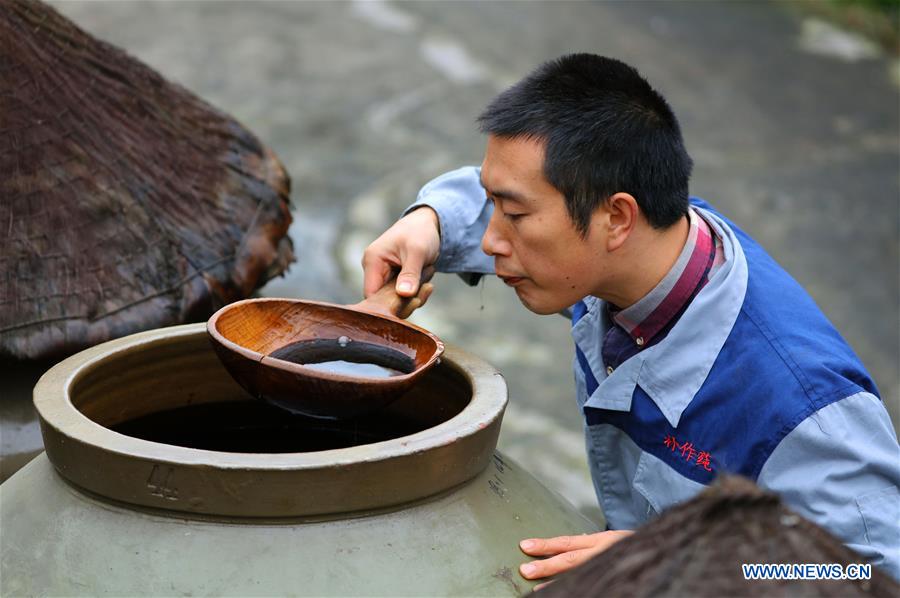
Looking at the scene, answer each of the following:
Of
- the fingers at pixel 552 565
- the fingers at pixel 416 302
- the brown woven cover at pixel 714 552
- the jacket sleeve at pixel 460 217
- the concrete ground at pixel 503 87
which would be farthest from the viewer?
the concrete ground at pixel 503 87

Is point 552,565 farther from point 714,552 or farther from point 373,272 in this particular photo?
point 373,272

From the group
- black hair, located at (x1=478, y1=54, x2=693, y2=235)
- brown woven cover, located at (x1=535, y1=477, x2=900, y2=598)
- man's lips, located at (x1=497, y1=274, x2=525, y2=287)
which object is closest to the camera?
brown woven cover, located at (x1=535, y1=477, x2=900, y2=598)

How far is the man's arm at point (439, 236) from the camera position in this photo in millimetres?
2117

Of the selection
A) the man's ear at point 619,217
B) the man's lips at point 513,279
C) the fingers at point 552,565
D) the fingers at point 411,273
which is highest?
the man's ear at point 619,217

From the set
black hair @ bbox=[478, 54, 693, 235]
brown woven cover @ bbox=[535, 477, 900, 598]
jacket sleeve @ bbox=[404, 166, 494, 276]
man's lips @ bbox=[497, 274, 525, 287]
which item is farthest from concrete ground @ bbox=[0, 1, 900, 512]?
brown woven cover @ bbox=[535, 477, 900, 598]

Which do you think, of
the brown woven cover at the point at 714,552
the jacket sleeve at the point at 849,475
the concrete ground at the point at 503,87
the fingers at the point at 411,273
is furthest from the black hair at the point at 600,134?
the concrete ground at the point at 503,87

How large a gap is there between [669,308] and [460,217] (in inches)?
21.1

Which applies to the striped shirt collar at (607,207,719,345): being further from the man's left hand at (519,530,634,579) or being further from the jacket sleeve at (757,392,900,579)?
the man's left hand at (519,530,634,579)

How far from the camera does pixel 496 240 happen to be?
1891mm

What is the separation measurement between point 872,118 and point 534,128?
6075mm

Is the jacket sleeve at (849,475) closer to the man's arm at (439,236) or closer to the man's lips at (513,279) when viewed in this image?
the man's lips at (513,279)

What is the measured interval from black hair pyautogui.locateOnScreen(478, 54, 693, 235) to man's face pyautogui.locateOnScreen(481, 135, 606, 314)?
0.06 ft

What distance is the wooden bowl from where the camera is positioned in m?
1.69

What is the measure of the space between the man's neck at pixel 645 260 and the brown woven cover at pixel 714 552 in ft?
2.82
